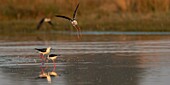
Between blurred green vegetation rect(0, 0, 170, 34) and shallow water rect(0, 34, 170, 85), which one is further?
blurred green vegetation rect(0, 0, 170, 34)

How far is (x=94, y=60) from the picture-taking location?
59.9ft

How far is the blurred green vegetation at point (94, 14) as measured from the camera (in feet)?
104

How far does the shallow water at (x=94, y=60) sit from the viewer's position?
14180mm

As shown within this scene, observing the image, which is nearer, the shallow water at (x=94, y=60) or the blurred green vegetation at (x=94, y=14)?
the shallow water at (x=94, y=60)

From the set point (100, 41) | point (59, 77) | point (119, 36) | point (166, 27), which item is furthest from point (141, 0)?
point (59, 77)

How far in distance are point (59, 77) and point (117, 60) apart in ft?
12.5

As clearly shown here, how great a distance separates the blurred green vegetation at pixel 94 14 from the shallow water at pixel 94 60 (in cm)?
397

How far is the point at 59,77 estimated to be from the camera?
14695 mm

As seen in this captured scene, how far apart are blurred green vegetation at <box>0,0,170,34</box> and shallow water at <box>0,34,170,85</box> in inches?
156

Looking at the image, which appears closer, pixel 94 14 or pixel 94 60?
pixel 94 60

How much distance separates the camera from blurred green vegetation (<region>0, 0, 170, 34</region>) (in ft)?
104

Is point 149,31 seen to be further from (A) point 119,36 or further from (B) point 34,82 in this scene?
(B) point 34,82

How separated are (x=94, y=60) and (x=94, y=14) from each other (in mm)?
17353

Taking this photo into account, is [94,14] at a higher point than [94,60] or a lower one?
lower
